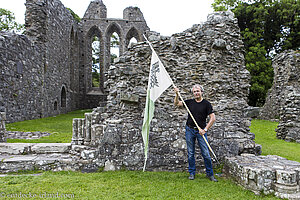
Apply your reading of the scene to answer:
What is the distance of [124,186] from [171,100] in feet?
7.42

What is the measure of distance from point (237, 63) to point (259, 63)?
54.5 ft

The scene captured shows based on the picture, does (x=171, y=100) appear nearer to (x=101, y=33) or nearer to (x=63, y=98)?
(x=63, y=98)

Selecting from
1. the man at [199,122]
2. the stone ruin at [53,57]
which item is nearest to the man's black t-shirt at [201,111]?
the man at [199,122]

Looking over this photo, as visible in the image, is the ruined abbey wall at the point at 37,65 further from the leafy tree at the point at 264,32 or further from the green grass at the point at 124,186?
the leafy tree at the point at 264,32

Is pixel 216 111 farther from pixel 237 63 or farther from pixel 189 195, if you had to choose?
pixel 189 195

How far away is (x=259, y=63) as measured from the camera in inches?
771

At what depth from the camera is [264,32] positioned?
2203 centimetres

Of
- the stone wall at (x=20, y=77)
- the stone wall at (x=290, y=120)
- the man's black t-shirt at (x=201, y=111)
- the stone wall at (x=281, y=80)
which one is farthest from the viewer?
the stone wall at (x=281, y=80)

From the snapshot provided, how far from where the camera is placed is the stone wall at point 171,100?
462 centimetres

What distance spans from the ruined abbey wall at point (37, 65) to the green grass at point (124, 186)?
726 centimetres

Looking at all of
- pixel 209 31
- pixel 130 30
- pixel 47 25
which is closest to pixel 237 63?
pixel 209 31

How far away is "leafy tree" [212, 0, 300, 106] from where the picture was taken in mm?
19719

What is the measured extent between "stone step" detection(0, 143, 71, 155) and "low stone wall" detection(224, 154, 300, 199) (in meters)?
3.86

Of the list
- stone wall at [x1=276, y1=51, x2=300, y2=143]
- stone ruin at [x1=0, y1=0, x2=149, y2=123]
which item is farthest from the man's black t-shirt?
stone wall at [x1=276, y1=51, x2=300, y2=143]
